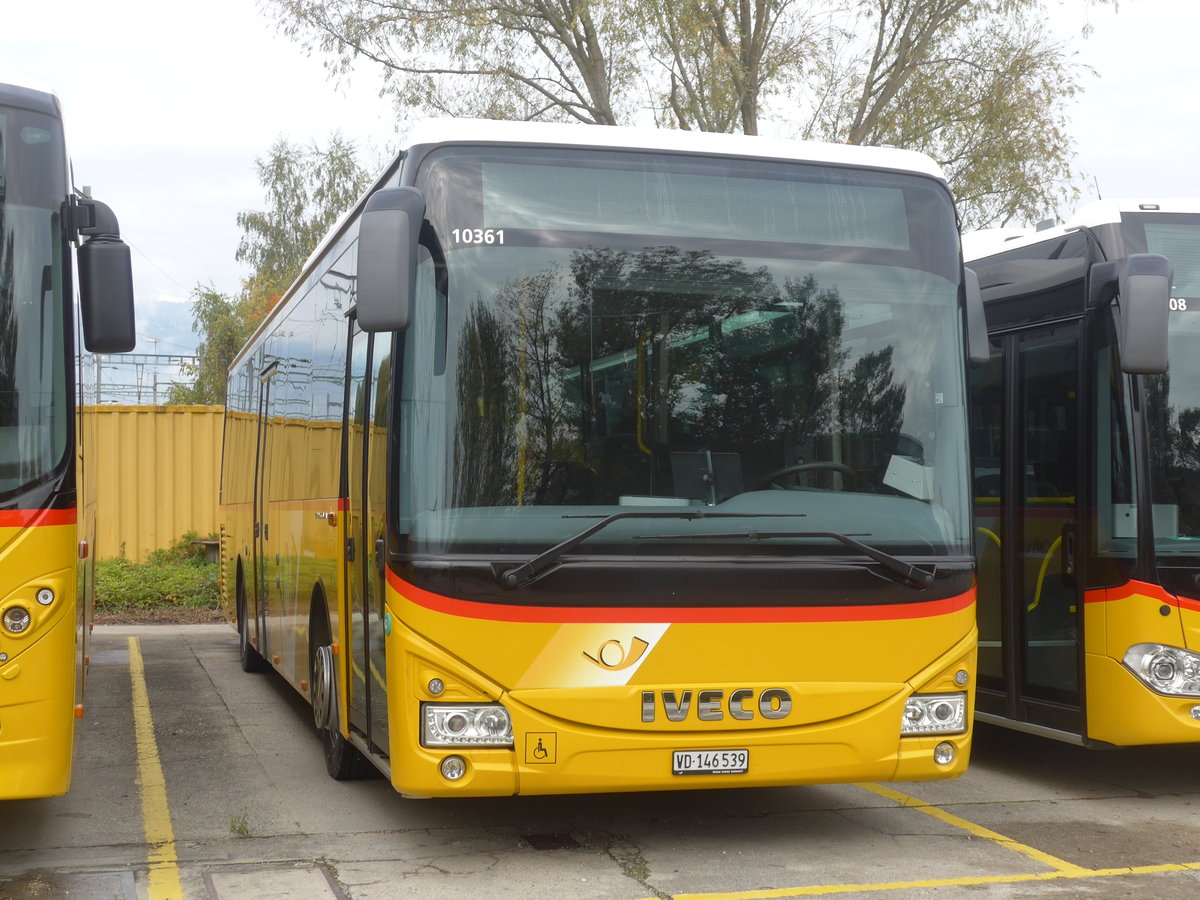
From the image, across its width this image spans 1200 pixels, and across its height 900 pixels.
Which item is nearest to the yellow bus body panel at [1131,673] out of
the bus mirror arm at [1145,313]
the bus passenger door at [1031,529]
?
the bus passenger door at [1031,529]

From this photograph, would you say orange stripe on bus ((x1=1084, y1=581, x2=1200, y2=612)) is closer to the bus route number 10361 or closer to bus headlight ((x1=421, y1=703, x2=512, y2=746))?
bus headlight ((x1=421, y1=703, x2=512, y2=746))

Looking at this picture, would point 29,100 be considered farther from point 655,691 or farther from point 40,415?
point 655,691

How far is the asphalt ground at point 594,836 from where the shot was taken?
5.68 m

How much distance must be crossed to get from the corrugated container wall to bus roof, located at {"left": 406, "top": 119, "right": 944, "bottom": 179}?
553 inches

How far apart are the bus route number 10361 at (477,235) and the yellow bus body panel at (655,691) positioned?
1501mm

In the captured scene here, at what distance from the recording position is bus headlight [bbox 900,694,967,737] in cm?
597

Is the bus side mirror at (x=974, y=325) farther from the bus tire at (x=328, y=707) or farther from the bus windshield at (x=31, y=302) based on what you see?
the bus windshield at (x=31, y=302)

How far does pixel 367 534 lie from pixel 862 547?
226cm

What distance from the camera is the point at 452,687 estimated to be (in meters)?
5.55

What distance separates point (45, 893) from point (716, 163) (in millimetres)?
4147

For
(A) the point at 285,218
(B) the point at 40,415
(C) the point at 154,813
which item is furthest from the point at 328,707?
(A) the point at 285,218

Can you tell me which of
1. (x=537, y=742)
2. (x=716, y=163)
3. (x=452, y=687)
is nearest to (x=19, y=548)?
(x=452, y=687)

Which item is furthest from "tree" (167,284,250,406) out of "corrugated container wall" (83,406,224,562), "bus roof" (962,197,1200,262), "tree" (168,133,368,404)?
"bus roof" (962,197,1200,262)

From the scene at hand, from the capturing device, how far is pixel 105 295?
5.55 meters
